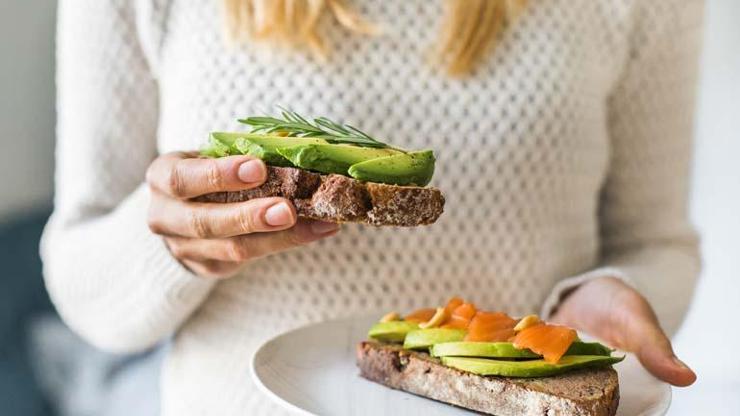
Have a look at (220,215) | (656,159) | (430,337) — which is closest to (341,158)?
(220,215)

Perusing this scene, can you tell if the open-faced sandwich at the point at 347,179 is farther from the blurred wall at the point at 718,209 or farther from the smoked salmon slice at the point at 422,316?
the blurred wall at the point at 718,209

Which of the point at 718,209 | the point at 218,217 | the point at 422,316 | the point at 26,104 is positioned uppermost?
the point at 218,217

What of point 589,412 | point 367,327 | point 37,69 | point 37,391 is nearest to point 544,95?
point 367,327

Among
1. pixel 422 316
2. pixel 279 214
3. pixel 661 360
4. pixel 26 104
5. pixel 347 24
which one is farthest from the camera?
pixel 26 104

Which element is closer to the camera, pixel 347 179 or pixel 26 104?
pixel 347 179

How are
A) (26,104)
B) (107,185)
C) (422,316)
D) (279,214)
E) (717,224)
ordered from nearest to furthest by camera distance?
(279,214) < (422,316) < (107,185) < (717,224) < (26,104)

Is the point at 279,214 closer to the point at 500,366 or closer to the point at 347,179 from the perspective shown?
the point at 347,179

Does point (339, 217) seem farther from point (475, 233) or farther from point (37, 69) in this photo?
point (37, 69)
